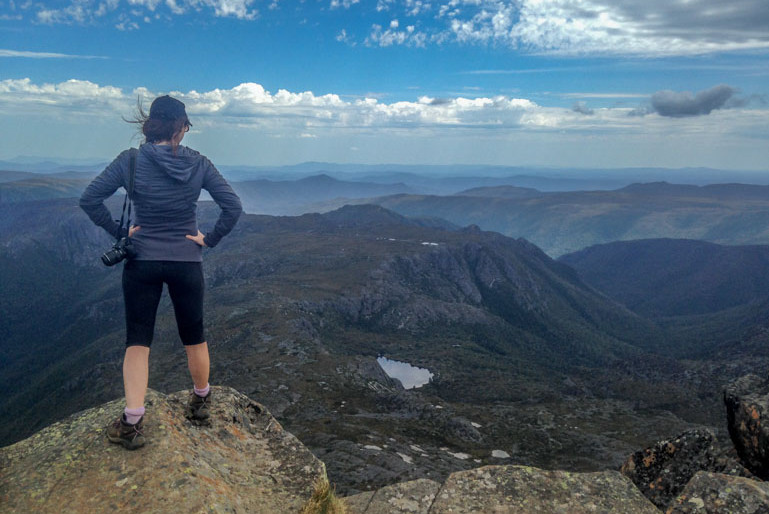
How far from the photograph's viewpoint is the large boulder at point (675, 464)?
33.6 feet

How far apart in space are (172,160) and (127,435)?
16.5 feet

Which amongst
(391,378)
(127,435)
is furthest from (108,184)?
(391,378)

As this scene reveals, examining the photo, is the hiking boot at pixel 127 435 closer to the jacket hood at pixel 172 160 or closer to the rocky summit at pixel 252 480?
the rocky summit at pixel 252 480

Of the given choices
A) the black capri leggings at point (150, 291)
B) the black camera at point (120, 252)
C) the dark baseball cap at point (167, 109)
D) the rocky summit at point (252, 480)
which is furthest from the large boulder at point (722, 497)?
the dark baseball cap at point (167, 109)

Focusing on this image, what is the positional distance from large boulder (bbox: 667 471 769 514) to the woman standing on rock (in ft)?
30.7

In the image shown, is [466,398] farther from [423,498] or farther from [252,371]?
[423,498]

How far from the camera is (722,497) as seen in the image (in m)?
8.04

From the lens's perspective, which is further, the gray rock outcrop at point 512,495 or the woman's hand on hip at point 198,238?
the woman's hand on hip at point 198,238

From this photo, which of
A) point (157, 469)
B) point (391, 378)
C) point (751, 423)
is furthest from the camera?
point (391, 378)

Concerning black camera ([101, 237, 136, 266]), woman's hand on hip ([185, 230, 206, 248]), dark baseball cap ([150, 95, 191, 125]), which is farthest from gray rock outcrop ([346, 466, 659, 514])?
dark baseball cap ([150, 95, 191, 125])

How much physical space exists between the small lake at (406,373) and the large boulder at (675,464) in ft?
311

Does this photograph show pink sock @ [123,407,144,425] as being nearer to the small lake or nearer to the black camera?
the black camera

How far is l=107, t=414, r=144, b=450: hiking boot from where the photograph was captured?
826 cm

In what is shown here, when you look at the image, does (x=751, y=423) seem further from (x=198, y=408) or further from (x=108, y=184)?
(x=108, y=184)
